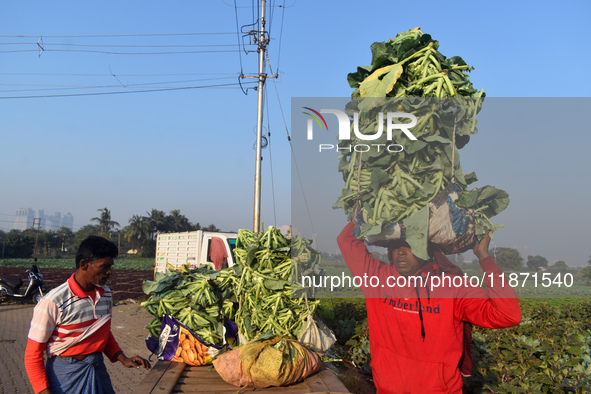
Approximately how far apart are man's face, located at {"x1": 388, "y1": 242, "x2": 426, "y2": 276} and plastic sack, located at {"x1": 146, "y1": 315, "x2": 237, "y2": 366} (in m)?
2.20

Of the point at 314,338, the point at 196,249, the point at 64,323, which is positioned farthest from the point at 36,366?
the point at 196,249

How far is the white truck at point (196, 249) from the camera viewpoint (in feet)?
36.6

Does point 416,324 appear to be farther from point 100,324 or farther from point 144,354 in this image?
point 144,354

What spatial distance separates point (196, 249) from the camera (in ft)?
40.6

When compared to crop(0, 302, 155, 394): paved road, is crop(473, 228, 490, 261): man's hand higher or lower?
higher

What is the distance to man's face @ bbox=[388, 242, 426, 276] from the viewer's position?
2623mm

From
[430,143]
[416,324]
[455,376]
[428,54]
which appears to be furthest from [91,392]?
[428,54]

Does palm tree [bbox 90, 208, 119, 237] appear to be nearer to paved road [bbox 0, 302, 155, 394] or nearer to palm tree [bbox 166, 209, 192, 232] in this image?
palm tree [bbox 166, 209, 192, 232]

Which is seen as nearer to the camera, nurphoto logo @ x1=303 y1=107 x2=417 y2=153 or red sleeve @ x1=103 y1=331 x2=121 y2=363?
nurphoto logo @ x1=303 y1=107 x2=417 y2=153

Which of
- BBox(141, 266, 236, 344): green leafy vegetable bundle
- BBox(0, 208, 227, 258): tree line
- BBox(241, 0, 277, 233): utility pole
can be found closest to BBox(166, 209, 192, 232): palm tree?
BBox(0, 208, 227, 258): tree line

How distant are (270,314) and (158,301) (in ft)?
4.54

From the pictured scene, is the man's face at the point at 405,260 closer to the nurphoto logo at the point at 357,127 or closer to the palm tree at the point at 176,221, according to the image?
the nurphoto logo at the point at 357,127

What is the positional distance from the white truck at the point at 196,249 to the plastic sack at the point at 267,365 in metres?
7.09

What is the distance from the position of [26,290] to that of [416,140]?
14183mm
